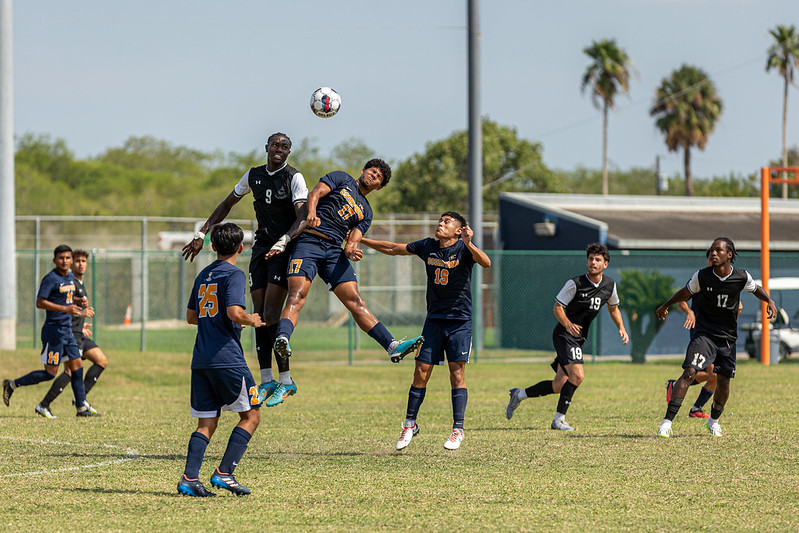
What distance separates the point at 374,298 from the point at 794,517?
29988 millimetres

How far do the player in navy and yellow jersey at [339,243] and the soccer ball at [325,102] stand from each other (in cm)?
64

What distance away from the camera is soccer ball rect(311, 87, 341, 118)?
1030cm

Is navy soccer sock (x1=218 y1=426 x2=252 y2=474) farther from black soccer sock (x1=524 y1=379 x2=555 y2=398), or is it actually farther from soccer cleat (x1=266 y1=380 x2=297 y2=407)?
black soccer sock (x1=524 y1=379 x2=555 y2=398)

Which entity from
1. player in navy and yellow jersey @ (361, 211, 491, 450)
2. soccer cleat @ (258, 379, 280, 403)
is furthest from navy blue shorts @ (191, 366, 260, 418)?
player in navy and yellow jersey @ (361, 211, 491, 450)

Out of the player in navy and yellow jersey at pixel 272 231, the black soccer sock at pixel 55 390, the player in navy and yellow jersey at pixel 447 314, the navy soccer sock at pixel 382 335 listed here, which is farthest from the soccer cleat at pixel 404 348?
the black soccer sock at pixel 55 390

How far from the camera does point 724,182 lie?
253 ft

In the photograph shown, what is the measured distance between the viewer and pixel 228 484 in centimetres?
786

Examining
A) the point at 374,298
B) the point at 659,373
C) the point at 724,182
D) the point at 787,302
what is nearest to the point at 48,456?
the point at 659,373

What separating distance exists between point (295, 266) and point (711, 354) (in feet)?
16.1

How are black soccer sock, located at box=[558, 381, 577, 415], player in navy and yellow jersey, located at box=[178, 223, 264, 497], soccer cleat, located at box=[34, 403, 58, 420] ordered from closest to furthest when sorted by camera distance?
player in navy and yellow jersey, located at box=[178, 223, 264, 497], black soccer sock, located at box=[558, 381, 577, 415], soccer cleat, located at box=[34, 403, 58, 420]

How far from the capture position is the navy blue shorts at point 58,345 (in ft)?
44.8

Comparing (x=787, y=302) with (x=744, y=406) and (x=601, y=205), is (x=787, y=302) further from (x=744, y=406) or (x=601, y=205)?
(x=744, y=406)

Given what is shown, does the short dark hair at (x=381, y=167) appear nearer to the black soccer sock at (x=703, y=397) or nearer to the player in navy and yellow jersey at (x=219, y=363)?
the player in navy and yellow jersey at (x=219, y=363)

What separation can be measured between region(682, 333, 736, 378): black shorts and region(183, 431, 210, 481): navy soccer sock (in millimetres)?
5923
